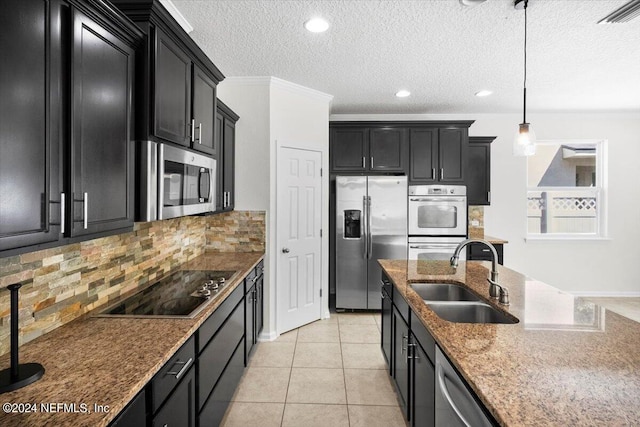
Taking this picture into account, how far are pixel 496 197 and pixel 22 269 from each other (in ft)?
17.5

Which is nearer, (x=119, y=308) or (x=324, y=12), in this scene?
(x=119, y=308)

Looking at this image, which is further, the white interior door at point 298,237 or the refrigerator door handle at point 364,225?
the refrigerator door handle at point 364,225

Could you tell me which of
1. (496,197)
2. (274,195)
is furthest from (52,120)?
(496,197)

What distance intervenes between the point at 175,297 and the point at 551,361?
1.85 metres

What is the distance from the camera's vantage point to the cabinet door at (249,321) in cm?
280

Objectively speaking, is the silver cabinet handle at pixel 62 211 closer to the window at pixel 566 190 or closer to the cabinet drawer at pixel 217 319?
the cabinet drawer at pixel 217 319

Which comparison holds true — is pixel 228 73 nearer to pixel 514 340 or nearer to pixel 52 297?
pixel 52 297

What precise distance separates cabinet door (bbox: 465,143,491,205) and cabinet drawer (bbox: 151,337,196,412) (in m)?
4.26

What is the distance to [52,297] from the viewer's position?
5.00ft

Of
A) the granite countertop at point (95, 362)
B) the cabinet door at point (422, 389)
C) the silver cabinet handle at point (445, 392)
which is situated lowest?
the cabinet door at point (422, 389)

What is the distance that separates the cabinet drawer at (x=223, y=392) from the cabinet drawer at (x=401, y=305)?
1.16 m

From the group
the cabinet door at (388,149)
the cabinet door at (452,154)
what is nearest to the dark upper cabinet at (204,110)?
the cabinet door at (388,149)

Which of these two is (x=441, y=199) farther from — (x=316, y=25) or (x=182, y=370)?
(x=182, y=370)

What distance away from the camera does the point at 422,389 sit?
69.1 inches
